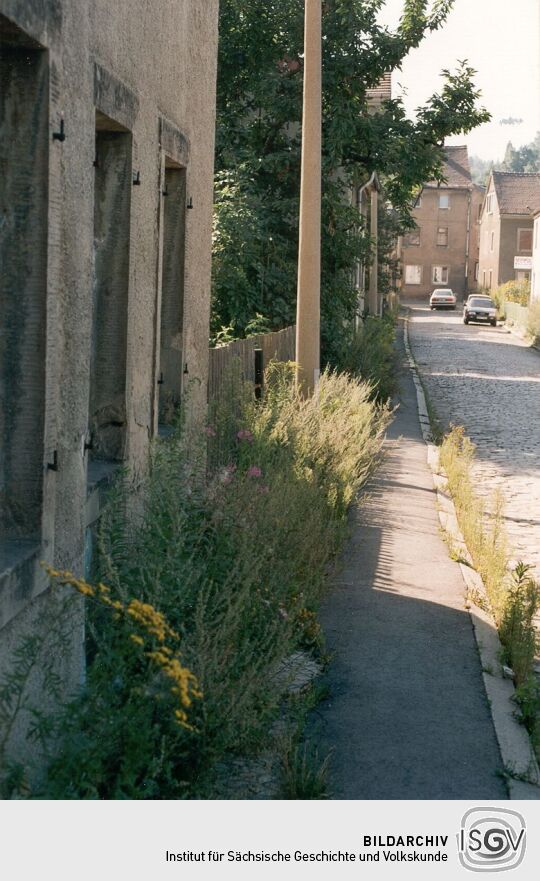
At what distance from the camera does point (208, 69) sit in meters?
9.25

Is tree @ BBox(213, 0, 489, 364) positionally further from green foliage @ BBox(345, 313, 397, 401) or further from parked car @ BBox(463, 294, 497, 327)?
parked car @ BBox(463, 294, 497, 327)

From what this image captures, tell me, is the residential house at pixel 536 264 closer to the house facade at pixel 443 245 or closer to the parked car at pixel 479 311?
the parked car at pixel 479 311

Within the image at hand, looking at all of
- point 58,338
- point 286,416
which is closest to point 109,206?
point 58,338

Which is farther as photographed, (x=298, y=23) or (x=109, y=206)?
(x=298, y=23)

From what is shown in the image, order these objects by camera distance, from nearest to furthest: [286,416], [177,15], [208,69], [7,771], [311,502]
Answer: [7,771] → [177,15] → [311,502] → [208,69] → [286,416]

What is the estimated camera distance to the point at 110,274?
6242 mm

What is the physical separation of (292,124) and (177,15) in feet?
49.0

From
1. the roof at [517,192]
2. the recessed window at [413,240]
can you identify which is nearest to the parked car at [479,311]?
the roof at [517,192]

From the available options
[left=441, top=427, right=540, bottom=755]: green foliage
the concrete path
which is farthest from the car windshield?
the concrete path

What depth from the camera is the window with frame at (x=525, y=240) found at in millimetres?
80250

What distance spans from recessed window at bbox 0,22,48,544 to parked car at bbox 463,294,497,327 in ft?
179

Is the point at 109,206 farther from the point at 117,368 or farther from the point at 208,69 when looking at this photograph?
the point at 208,69

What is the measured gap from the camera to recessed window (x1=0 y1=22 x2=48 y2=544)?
14.2 feet
